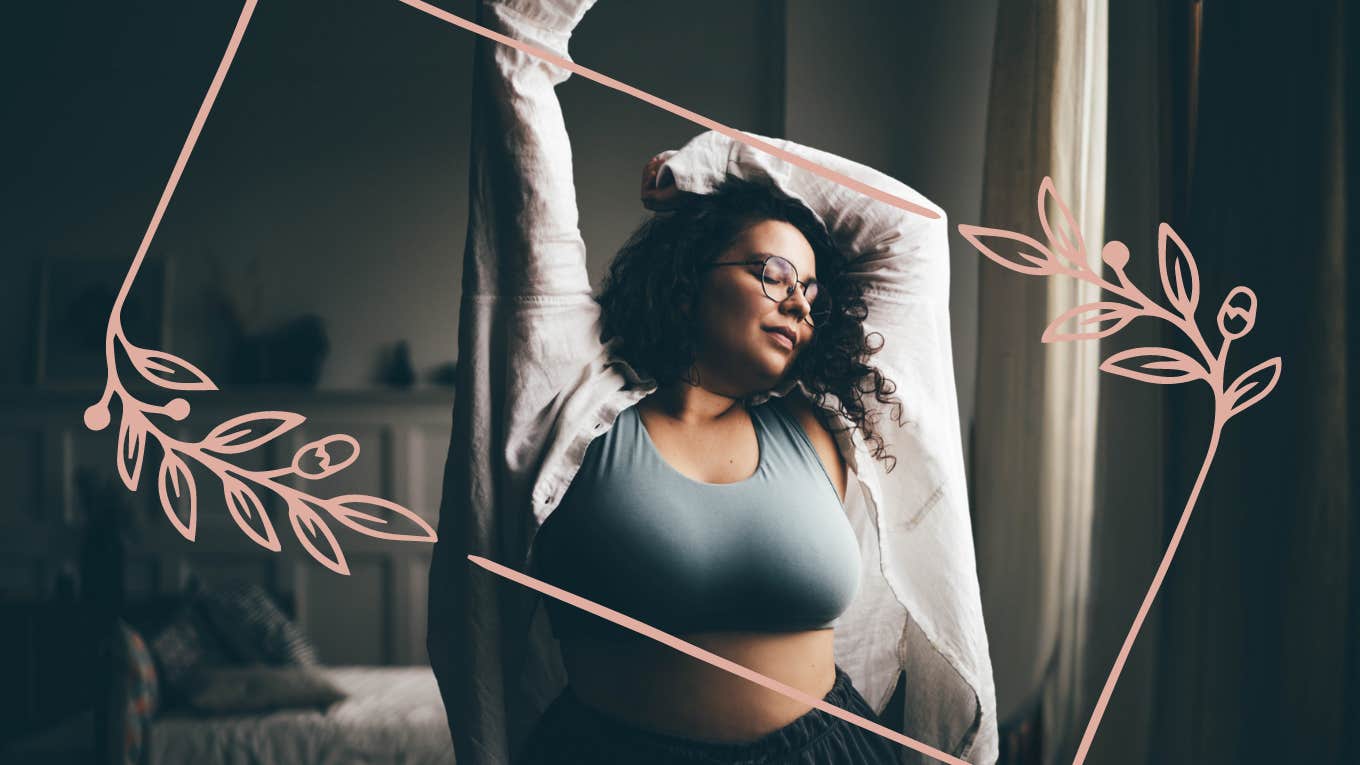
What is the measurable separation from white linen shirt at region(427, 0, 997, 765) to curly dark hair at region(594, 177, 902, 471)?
1cm

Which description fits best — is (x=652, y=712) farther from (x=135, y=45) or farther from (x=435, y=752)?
(x=135, y=45)

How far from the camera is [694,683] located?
0.75 meters

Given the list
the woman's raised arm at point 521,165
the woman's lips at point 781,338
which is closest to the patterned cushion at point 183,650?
the woman's raised arm at point 521,165

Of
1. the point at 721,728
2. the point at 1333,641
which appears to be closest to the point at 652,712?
the point at 721,728

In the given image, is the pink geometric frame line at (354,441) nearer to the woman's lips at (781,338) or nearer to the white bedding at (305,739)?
the woman's lips at (781,338)

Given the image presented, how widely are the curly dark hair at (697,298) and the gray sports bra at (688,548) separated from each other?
0.25 feet

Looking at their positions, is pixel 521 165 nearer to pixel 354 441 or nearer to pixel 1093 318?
pixel 354 441

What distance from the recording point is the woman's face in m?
0.75

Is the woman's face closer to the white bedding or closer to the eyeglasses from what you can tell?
the eyeglasses

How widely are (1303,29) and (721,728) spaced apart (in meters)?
0.85

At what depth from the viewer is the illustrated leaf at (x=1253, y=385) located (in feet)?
3.17

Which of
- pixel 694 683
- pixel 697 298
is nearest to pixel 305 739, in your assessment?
pixel 694 683

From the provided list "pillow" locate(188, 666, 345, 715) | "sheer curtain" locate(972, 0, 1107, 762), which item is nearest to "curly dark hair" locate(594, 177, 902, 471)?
"sheer curtain" locate(972, 0, 1107, 762)

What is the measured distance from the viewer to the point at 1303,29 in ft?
3.10
